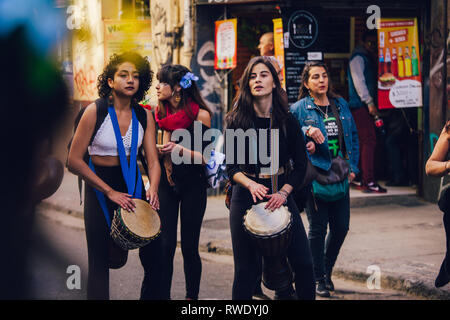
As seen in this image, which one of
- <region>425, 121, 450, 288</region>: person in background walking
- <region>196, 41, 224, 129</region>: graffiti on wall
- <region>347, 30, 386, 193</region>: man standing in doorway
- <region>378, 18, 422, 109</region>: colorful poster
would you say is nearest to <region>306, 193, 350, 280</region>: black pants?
<region>425, 121, 450, 288</region>: person in background walking

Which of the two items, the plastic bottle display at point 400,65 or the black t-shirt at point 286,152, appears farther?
the plastic bottle display at point 400,65

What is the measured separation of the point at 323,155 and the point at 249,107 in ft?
4.32

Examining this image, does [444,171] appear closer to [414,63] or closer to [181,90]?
[181,90]

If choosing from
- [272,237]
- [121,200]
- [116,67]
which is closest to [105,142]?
[121,200]

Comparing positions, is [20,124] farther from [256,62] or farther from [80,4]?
[80,4]

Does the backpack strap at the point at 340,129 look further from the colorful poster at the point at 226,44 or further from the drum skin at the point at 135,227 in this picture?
the colorful poster at the point at 226,44

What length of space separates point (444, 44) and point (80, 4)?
22.4 feet

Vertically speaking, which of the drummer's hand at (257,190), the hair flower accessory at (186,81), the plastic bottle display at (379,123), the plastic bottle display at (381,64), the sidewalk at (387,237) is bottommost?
the sidewalk at (387,237)

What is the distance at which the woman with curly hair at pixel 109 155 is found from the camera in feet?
13.5

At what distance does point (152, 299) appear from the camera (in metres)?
4.46

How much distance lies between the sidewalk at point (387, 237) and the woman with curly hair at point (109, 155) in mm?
2562

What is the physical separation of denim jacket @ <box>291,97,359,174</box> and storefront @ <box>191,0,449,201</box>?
163 inches

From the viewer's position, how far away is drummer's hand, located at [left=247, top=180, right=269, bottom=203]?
4184 mm

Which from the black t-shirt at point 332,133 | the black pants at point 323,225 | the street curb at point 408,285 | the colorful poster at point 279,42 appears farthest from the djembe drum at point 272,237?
the colorful poster at point 279,42
